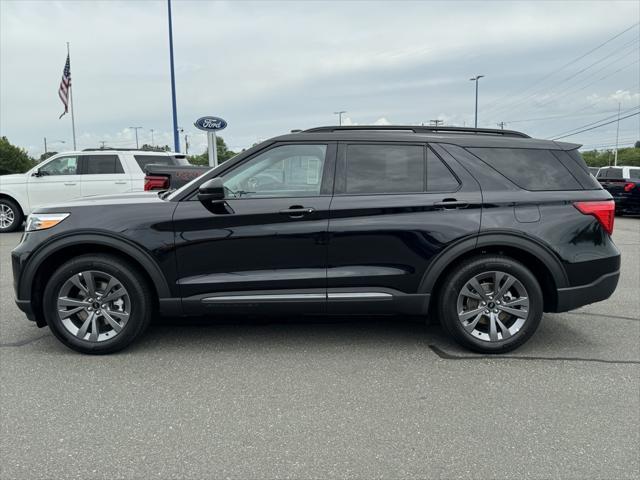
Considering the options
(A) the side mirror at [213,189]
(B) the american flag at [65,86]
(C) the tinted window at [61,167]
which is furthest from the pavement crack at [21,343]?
(B) the american flag at [65,86]

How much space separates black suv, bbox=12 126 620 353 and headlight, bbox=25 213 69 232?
0.01 metres

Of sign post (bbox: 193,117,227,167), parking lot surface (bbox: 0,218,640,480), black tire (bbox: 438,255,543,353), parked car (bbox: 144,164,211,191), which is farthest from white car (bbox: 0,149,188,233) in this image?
black tire (bbox: 438,255,543,353)

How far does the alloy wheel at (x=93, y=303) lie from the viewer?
391cm

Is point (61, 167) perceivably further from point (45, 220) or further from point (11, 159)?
point (11, 159)

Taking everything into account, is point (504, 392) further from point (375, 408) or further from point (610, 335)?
point (610, 335)

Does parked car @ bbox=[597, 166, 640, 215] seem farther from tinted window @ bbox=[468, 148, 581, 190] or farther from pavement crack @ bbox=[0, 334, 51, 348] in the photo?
pavement crack @ bbox=[0, 334, 51, 348]

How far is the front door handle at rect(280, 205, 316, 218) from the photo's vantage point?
3.87 m

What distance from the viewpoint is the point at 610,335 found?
179 inches

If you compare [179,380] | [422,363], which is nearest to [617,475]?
[422,363]

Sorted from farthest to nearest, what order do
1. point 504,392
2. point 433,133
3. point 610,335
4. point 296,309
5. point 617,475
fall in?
point 610,335 < point 433,133 < point 296,309 < point 504,392 < point 617,475

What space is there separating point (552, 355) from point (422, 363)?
1.11 meters

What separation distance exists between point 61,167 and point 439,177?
10.5 m

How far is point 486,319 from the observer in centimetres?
403

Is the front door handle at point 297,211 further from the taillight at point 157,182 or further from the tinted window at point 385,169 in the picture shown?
the taillight at point 157,182
